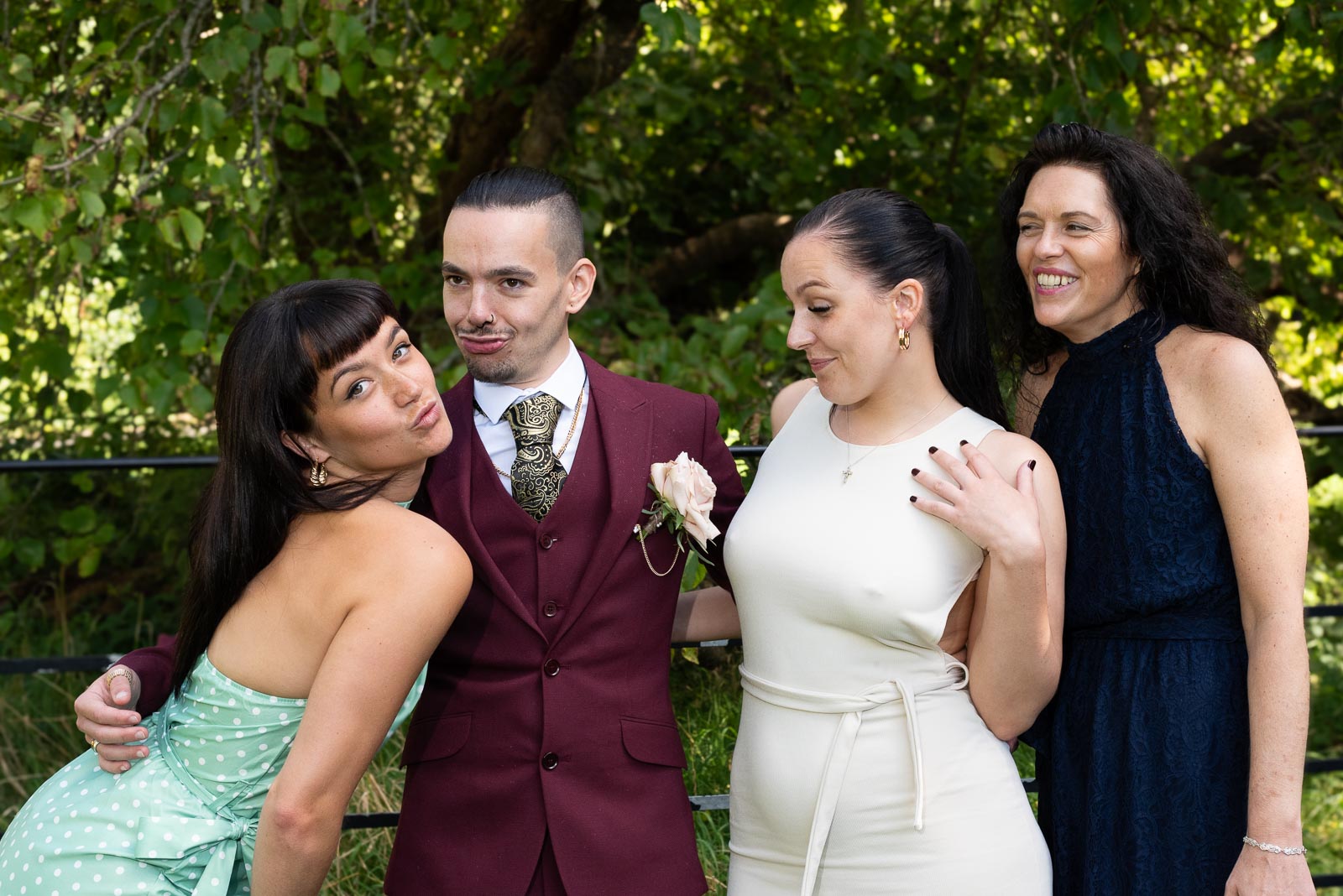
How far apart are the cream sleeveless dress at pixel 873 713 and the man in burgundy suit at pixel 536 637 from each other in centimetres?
17

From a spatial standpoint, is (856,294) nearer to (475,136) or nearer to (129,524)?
(475,136)

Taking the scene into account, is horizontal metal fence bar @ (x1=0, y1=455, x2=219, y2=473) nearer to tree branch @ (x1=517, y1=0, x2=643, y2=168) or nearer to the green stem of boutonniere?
the green stem of boutonniere

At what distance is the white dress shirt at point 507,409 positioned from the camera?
7.45 feet

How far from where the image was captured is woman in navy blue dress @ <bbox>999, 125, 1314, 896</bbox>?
207 centimetres

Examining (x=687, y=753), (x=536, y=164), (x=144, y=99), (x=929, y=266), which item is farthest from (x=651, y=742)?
(x=536, y=164)

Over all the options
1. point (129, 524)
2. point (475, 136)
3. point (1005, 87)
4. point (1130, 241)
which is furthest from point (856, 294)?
point (129, 524)

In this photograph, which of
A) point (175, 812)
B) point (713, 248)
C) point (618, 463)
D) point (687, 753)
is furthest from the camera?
point (713, 248)

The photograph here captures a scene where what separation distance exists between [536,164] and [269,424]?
12.4ft

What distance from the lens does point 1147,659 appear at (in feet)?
7.22

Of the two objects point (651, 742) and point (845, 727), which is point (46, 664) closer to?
point (651, 742)

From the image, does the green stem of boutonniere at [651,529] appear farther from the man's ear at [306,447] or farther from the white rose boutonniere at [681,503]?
the man's ear at [306,447]

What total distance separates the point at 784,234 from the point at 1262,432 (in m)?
4.48

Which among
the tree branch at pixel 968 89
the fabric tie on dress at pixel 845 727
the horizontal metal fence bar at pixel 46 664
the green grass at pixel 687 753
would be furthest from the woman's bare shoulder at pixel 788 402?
the tree branch at pixel 968 89

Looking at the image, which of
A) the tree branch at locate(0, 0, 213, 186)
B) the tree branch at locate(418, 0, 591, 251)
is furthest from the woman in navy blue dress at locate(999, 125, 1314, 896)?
the tree branch at locate(418, 0, 591, 251)
